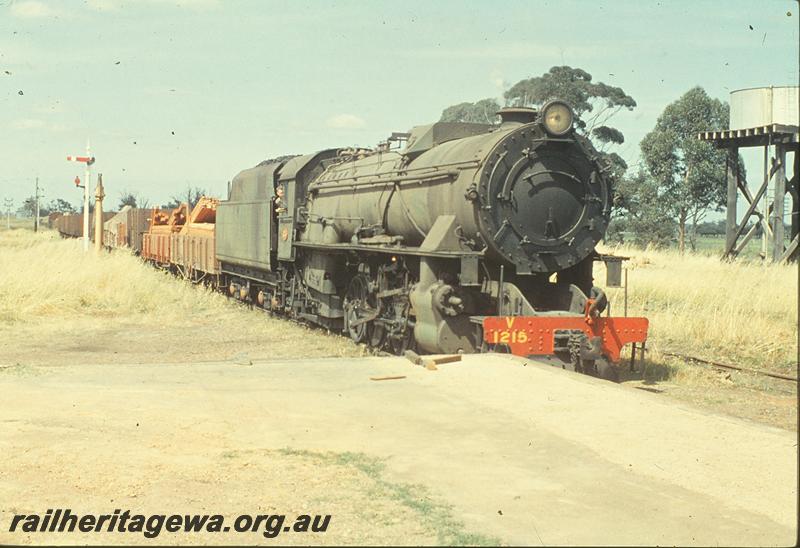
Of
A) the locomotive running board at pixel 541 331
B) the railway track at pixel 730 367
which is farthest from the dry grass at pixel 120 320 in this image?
the railway track at pixel 730 367

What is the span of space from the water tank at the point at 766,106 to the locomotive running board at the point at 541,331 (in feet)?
55.3

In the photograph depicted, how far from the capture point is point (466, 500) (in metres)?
5.47

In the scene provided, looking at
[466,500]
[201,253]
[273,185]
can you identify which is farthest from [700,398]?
[201,253]

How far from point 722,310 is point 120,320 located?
12.0 meters

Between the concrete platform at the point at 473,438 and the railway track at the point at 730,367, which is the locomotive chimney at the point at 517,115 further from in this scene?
the railway track at the point at 730,367

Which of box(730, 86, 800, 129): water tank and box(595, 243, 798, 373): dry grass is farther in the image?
box(730, 86, 800, 129): water tank

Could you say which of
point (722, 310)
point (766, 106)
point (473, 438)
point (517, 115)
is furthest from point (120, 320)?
point (766, 106)

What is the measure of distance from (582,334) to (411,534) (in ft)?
21.2

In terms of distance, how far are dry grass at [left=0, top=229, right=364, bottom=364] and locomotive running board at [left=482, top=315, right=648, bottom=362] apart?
12.5ft

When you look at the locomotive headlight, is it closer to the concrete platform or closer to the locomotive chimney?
the locomotive chimney

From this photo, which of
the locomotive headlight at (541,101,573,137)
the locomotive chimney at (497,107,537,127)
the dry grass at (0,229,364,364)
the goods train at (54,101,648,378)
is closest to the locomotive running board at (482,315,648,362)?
the goods train at (54,101,648,378)

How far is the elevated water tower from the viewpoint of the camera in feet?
81.9

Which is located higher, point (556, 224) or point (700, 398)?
point (556, 224)

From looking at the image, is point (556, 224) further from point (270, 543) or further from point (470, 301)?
point (270, 543)
